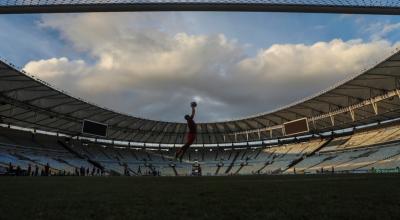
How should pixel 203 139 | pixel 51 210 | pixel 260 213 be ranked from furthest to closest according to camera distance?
pixel 203 139
pixel 51 210
pixel 260 213

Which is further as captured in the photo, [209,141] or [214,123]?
[209,141]

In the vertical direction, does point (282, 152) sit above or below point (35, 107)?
below

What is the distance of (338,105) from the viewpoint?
4378 centimetres

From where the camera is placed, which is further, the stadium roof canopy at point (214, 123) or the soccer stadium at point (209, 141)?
the stadium roof canopy at point (214, 123)

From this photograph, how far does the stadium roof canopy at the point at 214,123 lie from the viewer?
33.9m

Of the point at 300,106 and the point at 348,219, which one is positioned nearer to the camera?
the point at 348,219

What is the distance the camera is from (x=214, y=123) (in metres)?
60.0

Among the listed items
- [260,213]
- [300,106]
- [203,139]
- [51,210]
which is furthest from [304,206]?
[203,139]

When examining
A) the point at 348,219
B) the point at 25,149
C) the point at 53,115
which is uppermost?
the point at 53,115

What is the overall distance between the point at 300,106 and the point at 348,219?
45458 mm

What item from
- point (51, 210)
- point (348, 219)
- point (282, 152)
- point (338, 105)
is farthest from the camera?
point (282, 152)

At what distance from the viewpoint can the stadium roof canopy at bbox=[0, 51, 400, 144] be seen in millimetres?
33888

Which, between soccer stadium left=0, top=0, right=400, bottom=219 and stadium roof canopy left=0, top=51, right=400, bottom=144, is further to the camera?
stadium roof canopy left=0, top=51, right=400, bottom=144

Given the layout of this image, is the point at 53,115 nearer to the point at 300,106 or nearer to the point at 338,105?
the point at 300,106
